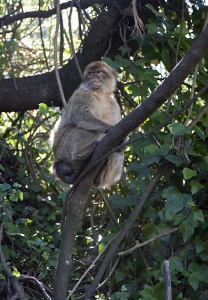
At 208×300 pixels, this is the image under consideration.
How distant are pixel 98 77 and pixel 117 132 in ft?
5.85

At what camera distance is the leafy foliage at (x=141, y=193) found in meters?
4.91

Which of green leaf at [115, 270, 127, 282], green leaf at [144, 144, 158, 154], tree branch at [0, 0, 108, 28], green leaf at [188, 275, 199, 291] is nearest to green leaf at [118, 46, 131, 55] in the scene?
tree branch at [0, 0, 108, 28]

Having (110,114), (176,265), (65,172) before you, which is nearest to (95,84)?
(110,114)

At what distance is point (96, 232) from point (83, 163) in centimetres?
167

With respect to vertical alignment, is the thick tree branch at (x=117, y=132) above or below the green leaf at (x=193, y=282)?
above

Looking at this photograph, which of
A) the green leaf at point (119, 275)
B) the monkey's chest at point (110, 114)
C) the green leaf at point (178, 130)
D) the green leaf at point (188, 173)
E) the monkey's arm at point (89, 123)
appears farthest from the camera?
the monkey's chest at point (110, 114)

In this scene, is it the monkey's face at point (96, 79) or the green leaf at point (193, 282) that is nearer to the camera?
the green leaf at point (193, 282)

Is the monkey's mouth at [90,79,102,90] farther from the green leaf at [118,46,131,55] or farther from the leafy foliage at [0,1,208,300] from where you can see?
the green leaf at [118,46,131,55]

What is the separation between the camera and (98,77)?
5.76m

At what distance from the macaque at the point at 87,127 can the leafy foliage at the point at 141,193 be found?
7.4 inches

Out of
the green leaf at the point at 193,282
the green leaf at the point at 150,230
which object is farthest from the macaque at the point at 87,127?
the green leaf at the point at 193,282

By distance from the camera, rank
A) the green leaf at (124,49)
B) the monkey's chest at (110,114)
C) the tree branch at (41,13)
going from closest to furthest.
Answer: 1. the monkey's chest at (110,114)
2. the green leaf at (124,49)
3. the tree branch at (41,13)

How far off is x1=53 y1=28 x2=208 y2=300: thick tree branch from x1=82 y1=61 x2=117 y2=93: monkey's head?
4.48 ft

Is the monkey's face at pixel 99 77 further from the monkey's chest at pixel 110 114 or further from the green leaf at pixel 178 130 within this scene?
the green leaf at pixel 178 130
